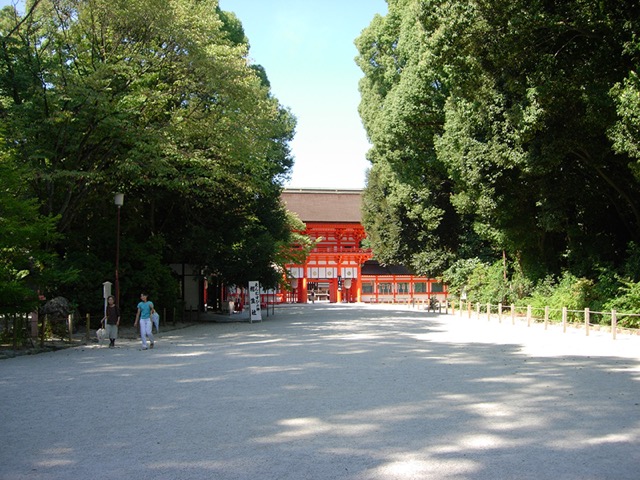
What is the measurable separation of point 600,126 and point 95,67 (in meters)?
14.1

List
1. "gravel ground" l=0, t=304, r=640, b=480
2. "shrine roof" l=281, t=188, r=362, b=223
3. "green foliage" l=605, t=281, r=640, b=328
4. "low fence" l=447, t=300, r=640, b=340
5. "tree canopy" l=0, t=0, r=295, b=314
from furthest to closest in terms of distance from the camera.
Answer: "shrine roof" l=281, t=188, r=362, b=223 → "green foliage" l=605, t=281, r=640, b=328 → "low fence" l=447, t=300, r=640, b=340 → "tree canopy" l=0, t=0, r=295, b=314 → "gravel ground" l=0, t=304, r=640, b=480

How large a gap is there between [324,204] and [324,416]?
5391cm

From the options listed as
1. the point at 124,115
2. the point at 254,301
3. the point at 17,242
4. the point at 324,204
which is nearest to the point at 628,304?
the point at 254,301

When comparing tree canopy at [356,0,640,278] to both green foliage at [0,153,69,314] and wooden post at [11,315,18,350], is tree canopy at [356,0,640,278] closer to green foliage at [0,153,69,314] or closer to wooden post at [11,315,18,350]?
green foliage at [0,153,69,314]

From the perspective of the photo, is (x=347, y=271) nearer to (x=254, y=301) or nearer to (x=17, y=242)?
(x=254, y=301)

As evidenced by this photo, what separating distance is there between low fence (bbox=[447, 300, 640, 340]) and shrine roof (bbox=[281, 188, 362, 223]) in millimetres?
26631

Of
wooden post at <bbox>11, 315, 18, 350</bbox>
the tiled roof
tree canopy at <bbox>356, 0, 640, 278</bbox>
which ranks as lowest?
wooden post at <bbox>11, 315, 18, 350</bbox>

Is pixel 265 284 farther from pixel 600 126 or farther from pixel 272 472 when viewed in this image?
pixel 272 472

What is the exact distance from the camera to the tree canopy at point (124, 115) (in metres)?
17.7

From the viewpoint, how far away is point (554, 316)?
22.8 metres

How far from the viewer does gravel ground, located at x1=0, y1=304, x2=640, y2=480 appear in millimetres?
5023

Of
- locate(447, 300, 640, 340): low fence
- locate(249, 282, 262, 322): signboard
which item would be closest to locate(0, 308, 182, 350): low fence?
locate(249, 282, 262, 322): signboard

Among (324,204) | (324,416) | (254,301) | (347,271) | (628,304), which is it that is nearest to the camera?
(324,416)

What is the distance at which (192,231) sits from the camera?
2641 centimetres
